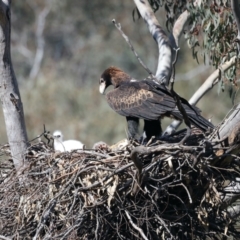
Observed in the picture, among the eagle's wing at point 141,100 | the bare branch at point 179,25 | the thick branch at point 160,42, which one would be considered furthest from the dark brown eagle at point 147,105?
the bare branch at point 179,25

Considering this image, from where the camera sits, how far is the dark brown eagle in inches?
308

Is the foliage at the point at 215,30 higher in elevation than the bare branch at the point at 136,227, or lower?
higher

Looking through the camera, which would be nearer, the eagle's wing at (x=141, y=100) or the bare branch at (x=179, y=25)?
the eagle's wing at (x=141, y=100)

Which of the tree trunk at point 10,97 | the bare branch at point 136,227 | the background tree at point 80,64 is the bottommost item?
the bare branch at point 136,227

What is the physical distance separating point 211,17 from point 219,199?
10.4ft

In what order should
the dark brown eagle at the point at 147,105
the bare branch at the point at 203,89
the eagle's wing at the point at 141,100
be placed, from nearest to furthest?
the dark brown eagle at the point at 147,105
the eagle's wing at the point at 141,100
the bare branch at the point at 203,89

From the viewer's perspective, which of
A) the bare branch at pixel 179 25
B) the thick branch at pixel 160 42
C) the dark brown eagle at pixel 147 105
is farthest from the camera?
the bare branch at pixel 179 25

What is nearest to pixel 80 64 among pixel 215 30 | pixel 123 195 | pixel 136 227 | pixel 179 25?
pixel 179 25

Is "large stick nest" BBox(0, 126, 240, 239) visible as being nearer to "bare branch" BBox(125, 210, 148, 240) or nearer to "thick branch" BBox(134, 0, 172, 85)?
"bare branch" BBox(125, 210, 148, 240)

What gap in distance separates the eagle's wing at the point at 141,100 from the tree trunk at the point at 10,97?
3.90ft

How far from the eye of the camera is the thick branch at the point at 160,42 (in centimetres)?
932

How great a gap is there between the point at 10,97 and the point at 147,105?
1424 millimetres

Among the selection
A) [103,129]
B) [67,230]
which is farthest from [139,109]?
[103,129]

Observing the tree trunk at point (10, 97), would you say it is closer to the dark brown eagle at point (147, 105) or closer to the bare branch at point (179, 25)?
the dark brown eagle at point (147, 105)
